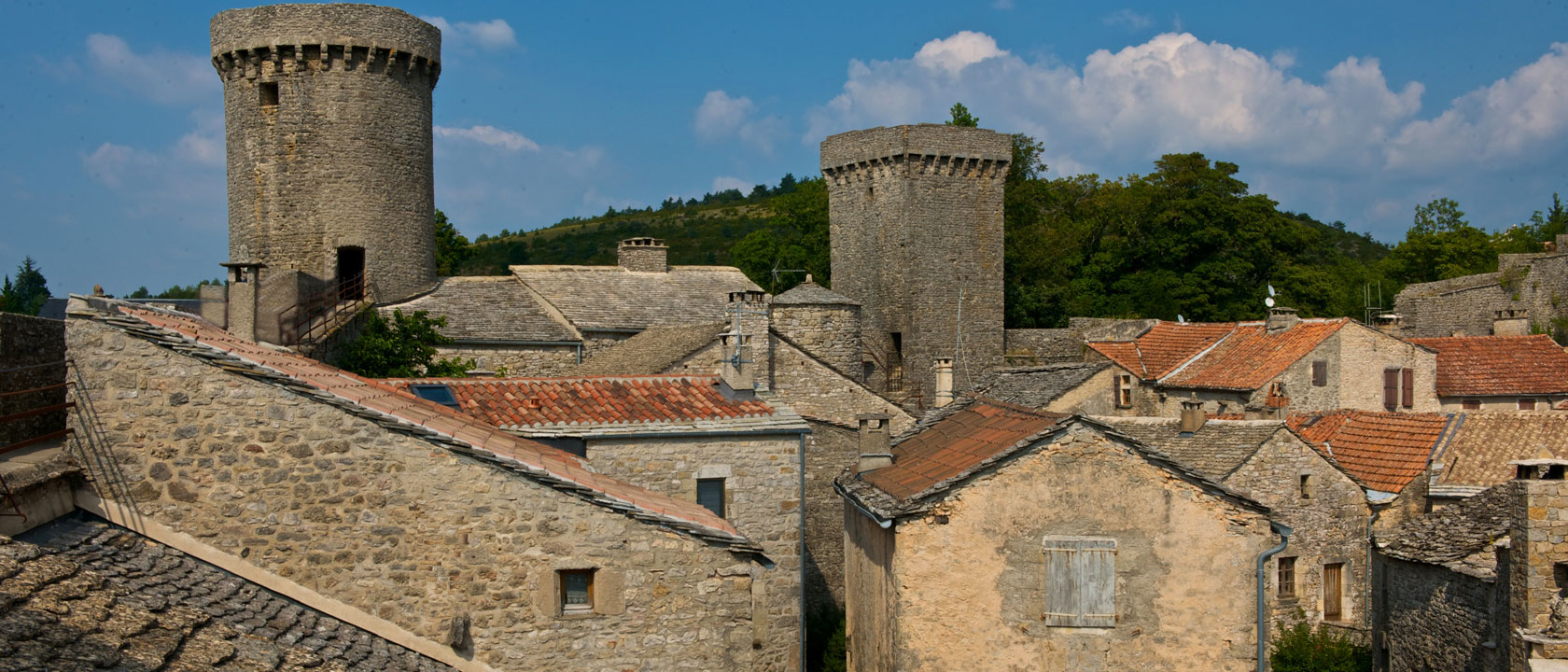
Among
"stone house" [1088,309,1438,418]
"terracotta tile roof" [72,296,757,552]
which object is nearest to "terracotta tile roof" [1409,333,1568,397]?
"stone house" [1088,309,1438,418]

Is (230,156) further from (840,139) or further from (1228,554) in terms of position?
(1228,554)

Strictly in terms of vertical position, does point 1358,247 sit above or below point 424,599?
above

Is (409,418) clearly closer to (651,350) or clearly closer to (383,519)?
(383,519)

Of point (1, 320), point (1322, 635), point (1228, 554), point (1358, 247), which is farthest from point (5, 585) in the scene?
point (1358, 247)

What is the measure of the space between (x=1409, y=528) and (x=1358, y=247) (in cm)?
11632

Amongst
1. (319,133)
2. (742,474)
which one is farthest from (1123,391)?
(319,133)

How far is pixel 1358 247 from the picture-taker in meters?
124

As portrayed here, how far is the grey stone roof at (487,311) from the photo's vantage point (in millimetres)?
31219

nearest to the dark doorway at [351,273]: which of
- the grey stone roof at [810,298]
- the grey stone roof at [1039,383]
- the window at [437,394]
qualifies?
the grey stone roof at [810,298]

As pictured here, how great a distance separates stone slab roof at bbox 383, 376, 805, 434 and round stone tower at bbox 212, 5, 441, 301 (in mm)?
14779

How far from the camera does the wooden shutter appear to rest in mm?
31250

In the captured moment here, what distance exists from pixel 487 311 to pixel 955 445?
1898 centimetres

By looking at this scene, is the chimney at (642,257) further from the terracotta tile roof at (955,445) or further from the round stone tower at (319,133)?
the terracotta tile roof at (955,445)

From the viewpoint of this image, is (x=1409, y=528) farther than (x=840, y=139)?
No
